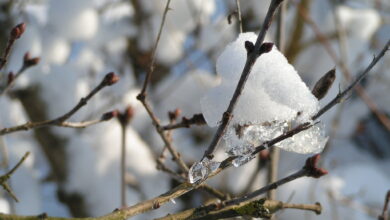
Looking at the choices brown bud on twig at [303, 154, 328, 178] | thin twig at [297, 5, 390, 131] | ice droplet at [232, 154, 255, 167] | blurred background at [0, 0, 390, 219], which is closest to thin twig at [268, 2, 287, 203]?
blurred background at [0, 0, 390, 219]

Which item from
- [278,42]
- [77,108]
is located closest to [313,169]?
[77,108]

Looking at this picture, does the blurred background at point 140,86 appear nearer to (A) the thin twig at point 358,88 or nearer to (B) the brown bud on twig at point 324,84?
(A) the thin twig at point 358,88

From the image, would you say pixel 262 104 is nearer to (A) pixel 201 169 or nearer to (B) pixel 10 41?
(A) pixel 201 169

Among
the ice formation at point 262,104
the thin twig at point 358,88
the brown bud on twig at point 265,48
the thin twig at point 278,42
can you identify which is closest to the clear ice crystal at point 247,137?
the ice formation at point 262,104

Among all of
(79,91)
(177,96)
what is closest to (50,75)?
(79,91)

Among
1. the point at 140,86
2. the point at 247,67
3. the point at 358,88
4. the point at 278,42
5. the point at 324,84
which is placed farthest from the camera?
the point at 140,86

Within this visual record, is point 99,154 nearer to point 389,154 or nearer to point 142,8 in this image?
point 142,8

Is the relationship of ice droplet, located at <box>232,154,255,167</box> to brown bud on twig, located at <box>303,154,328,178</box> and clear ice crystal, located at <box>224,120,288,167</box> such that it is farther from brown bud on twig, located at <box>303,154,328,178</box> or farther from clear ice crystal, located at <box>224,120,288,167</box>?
brown bud on twig, located at <box>303,154,328,178</box>
